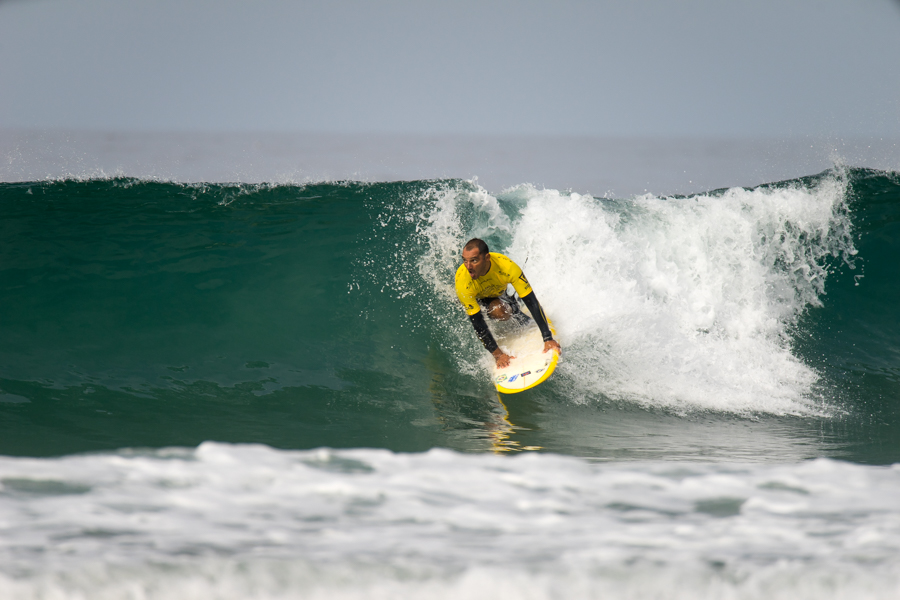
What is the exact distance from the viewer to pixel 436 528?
2318mm

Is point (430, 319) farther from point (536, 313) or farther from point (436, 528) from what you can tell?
point (436, 528)

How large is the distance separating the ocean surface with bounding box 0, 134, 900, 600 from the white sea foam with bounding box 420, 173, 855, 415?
3 cm

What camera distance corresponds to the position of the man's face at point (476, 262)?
14.0 feet

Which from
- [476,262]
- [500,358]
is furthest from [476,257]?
[500,358]

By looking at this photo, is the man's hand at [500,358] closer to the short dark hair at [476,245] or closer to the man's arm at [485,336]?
the man's arm at [485,336]

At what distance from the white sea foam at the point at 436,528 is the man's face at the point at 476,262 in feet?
5.31

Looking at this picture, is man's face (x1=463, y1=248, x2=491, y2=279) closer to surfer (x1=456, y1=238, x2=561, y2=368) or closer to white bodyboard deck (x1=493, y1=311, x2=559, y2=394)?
surfer (x1=456, y1=238, x2=561, y2=368)

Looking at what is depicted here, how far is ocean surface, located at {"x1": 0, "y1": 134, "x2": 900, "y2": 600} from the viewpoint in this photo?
2.05m

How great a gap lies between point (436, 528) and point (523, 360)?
8.72ft

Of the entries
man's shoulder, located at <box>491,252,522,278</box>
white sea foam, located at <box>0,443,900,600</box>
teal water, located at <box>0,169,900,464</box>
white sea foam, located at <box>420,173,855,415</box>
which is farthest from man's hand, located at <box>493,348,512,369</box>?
white sea foam, located at <box>0,443,900,600</box>

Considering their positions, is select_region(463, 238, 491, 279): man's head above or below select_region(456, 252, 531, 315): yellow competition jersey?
above

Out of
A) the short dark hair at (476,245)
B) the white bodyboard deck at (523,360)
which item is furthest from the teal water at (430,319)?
the short dark hair at (476,245)

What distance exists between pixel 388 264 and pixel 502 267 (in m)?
1.97

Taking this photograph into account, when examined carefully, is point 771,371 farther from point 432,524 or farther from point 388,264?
point 432,524
